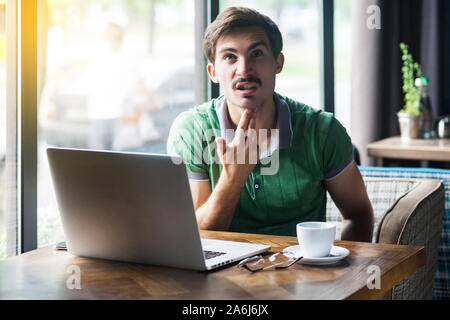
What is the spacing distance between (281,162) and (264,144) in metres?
0.09

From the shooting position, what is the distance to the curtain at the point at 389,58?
11.8 ft

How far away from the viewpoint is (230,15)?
2.05 meters

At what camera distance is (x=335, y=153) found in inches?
77.6

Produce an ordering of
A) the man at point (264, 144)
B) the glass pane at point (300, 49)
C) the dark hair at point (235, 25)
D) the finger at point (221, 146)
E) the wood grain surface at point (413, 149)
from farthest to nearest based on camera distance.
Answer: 1. the glass pane at point (300, 49)
2. the wood grain surface at point (413, 149)
3. the dark hair at point (235, 25)
4. the man at point (264, 144)
5. the finger at point (221, 146)

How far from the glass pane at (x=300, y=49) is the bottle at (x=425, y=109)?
64 cm

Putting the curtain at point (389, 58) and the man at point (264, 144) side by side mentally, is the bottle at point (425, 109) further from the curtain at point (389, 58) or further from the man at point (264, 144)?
the man at point (264, 144)

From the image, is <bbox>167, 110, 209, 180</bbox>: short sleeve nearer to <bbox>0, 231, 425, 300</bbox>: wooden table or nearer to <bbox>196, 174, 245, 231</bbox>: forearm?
<bbox>196, 174, 245, 231</bbox>: forearm

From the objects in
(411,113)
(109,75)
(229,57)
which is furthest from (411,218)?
(411,113)

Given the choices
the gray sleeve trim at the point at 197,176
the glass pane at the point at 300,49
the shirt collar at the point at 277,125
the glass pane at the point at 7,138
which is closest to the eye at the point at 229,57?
the shirt collar at the point at 277,125

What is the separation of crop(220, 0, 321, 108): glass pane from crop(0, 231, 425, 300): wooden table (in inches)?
87.7

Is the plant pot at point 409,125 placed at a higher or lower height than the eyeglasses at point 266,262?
higher

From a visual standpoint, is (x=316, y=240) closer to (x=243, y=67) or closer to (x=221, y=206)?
(x=221, y=206)
